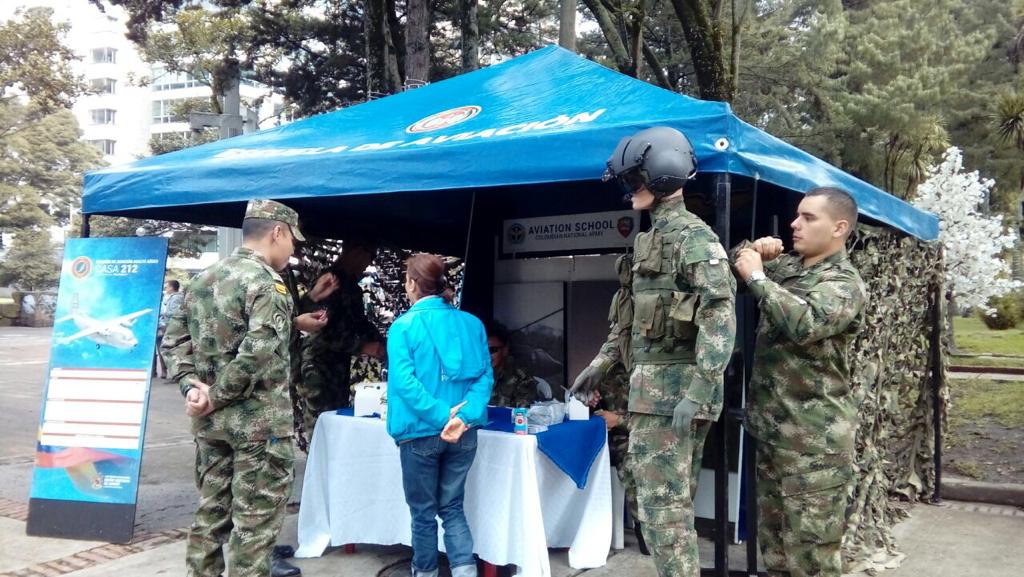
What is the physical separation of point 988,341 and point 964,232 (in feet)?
25.6

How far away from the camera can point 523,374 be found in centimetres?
544

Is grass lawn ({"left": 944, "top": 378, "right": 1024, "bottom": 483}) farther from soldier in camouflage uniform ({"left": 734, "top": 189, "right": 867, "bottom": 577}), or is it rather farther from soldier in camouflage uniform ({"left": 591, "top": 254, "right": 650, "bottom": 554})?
soldier in camouflage uniform ({"left": 734, "top": 189, "right": 867, "bottom": 577})

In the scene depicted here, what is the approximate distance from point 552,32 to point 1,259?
3434 centimetres

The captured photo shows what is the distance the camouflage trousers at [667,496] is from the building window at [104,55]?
72325mm

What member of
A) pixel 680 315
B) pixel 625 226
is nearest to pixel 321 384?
pixel 625 226

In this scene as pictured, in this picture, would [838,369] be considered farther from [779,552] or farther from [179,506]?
[179,506]

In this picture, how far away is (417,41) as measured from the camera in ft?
33.8

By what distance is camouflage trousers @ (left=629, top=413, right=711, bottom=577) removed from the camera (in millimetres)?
3178

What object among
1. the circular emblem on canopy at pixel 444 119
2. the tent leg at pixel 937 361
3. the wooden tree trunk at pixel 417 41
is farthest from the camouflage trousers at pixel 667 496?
the wooden tree trunk at pixel 417 41

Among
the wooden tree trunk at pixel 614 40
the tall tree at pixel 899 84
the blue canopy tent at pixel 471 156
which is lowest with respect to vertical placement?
the blue canopy tent at pixel 471 156

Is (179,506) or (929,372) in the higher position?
(929,372)

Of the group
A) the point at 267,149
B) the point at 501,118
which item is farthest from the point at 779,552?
the point at 267,149

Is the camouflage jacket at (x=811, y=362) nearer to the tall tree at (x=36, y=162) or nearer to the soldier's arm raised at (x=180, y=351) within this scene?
the soldier's arm raised at (x=180, y=351)

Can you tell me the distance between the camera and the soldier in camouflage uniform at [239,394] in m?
3.44
